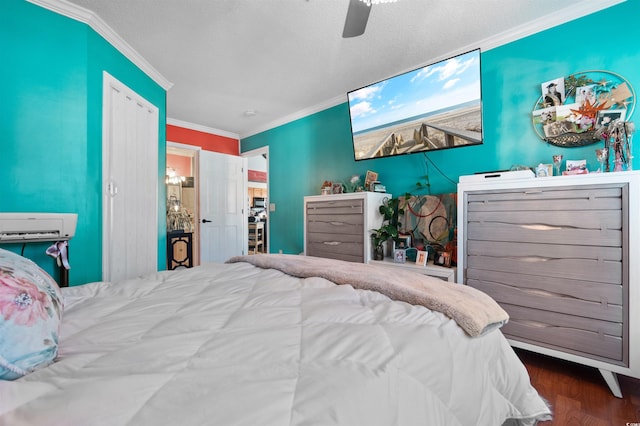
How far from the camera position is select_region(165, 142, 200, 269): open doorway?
4043 millimetres

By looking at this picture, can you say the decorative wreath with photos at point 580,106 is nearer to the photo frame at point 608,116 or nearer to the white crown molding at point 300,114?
the photo frame at point 608,116

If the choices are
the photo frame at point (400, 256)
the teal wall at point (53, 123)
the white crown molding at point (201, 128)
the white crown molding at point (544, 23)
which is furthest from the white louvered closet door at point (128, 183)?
the white crown molding at point (544, 23)

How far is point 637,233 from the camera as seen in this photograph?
1.53m

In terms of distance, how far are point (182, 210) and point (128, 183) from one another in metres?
2.74

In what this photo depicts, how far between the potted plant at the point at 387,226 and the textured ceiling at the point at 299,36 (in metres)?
1.45

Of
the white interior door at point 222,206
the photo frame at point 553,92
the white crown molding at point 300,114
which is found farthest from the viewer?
the white interior door at point 222,206

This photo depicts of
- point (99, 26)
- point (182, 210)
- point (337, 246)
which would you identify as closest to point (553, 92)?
point (337, 246)

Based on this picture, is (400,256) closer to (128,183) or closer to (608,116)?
(608,116)

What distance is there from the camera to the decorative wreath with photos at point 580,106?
1922mm

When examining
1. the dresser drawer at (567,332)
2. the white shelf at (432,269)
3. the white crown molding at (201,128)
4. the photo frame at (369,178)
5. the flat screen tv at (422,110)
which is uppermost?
the white crown molding at (201,128)

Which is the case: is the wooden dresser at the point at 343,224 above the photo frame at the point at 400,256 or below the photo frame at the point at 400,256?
above

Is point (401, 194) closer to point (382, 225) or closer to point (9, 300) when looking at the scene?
point (382, 225)

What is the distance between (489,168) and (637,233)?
108 cm

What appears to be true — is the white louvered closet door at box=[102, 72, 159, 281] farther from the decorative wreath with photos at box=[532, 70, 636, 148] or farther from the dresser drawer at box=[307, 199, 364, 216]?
the decorative wreath with photos at box=[532, 70, 636, 148]
